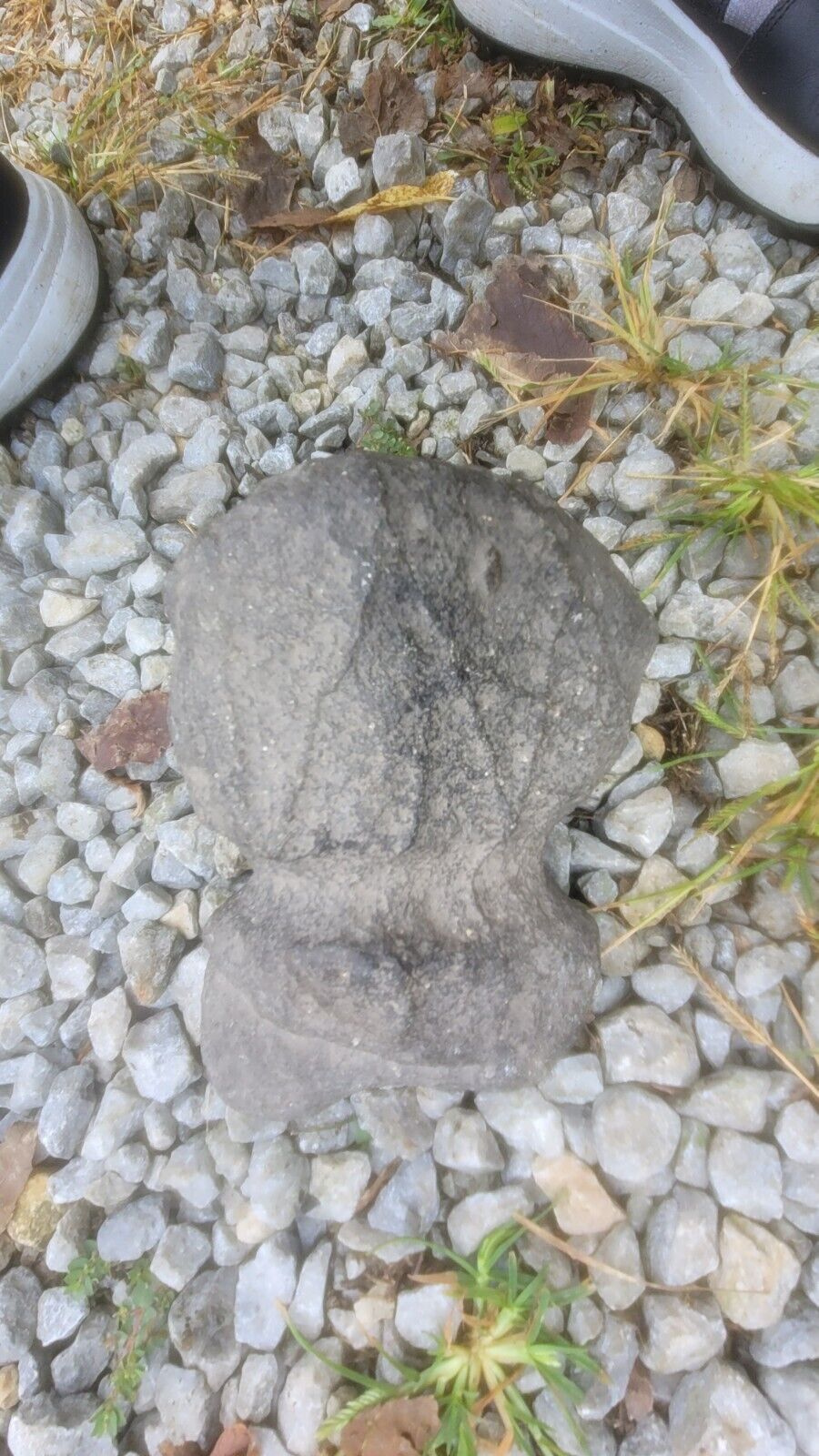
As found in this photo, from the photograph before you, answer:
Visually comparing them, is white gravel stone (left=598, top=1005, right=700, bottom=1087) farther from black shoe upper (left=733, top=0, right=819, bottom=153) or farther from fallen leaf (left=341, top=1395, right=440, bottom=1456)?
black shoe upper (left=733, top=0, right=819, bottom=153)

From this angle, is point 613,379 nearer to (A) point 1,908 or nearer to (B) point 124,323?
(B) point 124,323

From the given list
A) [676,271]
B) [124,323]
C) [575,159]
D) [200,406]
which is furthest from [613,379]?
[124,323]

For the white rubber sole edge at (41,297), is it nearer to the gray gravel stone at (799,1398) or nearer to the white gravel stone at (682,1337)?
the white gravel stone at (682,1337)

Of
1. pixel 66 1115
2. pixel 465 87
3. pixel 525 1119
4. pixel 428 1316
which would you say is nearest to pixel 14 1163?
pixel 66 1115

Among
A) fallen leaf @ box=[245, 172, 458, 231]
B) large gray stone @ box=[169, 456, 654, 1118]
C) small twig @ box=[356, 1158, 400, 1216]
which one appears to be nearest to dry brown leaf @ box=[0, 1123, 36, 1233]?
large gray stone @ box=[169, 456, 654, 1118]

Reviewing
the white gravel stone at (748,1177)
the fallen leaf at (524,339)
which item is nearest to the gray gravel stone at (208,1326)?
the white gravel stone at (748,1177)
